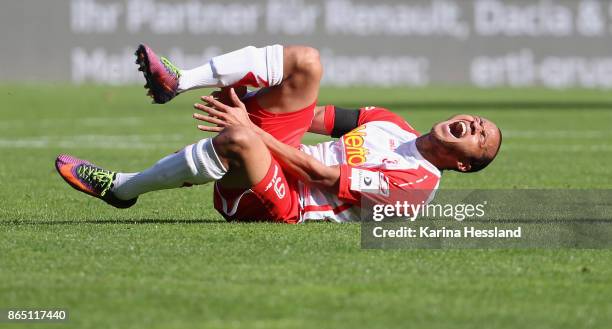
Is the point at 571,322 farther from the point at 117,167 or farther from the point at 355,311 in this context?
the point at 117,167

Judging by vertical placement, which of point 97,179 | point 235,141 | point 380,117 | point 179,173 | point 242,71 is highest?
point 242,71

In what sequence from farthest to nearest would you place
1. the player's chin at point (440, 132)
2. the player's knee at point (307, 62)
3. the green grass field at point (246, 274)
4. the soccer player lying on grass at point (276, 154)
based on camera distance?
the player's chin at point (440, 132)
the player's knee at point (307, 62)
the soccer player lying on grass at point (276, 154)
the green grass field at point (246, 274)

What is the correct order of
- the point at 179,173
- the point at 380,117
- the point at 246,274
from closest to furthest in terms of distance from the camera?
1. the point at 246,274
2. the point at 179,173
3. the point at 380,117

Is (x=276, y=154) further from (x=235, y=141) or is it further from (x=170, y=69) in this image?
(x=170, y=69)

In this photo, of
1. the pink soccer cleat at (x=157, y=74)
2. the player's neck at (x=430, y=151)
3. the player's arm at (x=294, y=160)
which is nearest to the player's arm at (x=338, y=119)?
the player's neck at (x=430, y=151)

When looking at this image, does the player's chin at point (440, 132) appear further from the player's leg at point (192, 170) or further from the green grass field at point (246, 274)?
the player's leg at point (192, 170)

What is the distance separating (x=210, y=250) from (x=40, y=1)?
24648 mm

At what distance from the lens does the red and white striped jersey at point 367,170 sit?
7.14 meters

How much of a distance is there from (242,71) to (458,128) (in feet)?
4.39

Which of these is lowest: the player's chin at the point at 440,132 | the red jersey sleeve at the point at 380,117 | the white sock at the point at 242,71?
the red jersey sleeve at the point at 380,117

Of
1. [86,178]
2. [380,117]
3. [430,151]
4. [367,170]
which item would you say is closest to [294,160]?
[367,170]

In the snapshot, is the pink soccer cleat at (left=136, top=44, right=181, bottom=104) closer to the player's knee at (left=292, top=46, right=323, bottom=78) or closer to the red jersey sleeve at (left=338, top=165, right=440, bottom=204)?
the player's knee at (left=292, top=46, right=323, bottom=78)

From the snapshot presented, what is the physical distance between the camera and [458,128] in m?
7.39

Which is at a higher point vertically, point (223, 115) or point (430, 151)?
point (223, 115)
